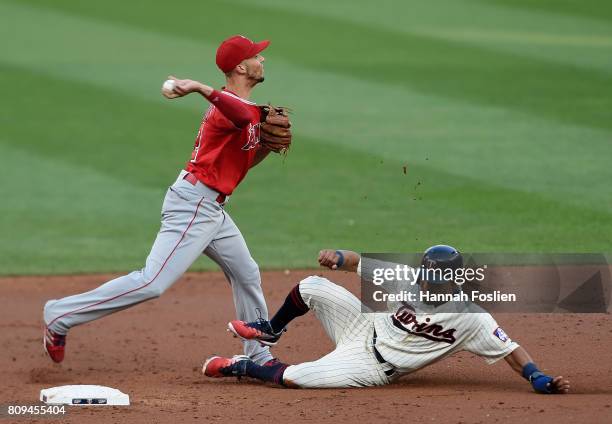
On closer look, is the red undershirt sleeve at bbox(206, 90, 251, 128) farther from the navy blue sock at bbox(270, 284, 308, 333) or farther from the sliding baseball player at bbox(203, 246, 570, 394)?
the navy blue sock at bbox(270, 284, 308, 333)

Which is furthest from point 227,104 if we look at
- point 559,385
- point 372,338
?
point 559,385

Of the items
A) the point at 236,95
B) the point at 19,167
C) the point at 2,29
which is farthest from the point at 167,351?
the point at 2,29

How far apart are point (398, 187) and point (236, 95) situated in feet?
17.0

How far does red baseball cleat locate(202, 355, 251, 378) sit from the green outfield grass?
1870 millimetres

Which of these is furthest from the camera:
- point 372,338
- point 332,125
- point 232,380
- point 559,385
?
point 332,125

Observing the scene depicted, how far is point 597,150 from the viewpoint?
12.4 meters

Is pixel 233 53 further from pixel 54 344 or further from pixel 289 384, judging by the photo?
pixel 54 344

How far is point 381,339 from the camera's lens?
6.26 meters

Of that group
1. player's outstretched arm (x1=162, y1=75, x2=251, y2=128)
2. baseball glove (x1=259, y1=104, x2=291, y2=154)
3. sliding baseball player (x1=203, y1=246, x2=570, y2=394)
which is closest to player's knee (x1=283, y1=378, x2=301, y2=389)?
sliding baseball player (x1=203, y1=246, x2=570, y2=394)

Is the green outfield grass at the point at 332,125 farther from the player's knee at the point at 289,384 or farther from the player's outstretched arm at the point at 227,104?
the player's knee at the point at 289,384

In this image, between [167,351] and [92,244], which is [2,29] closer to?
[92,244]

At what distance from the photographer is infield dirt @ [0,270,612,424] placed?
5.61 m

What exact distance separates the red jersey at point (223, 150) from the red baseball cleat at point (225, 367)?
1.00 meters

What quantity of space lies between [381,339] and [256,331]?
72 cm
